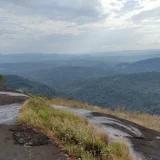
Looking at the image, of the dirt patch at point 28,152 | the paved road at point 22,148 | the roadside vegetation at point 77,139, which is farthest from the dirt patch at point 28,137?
the roadside vegetation at point 77,139

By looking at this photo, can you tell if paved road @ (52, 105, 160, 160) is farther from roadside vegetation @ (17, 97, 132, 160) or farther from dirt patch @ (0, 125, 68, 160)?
dirt patch @ (0, 125, 68, 160)

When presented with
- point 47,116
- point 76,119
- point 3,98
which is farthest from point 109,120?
point 3,98

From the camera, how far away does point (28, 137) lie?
9.10 metres

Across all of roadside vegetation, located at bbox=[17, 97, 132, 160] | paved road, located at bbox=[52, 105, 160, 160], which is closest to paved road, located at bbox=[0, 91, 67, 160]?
roadside vegetation, located at bbox=[17, 97, 132, 160]

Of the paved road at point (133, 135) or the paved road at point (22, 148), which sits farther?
the paved road at point (133, 135)

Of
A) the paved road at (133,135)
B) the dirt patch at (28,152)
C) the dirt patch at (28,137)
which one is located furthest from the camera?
the paved road at (133,135)

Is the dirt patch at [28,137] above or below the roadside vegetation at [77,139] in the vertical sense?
below

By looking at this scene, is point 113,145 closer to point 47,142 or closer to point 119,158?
point 119,158

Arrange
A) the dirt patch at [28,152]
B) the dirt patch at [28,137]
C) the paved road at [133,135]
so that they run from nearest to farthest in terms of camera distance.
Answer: the dirt patch at [28,152] → the dirt patch at [28,137] → the paved road at [133,135]

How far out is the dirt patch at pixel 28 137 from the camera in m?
8.67

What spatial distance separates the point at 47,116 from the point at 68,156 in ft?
12.7

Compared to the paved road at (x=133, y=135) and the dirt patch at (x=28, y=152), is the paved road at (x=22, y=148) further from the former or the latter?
the paved road at (x=133, y=135)

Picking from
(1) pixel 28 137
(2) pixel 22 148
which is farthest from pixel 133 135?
(2) pixel 22 148

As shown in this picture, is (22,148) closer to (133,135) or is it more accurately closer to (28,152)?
(28,152)
